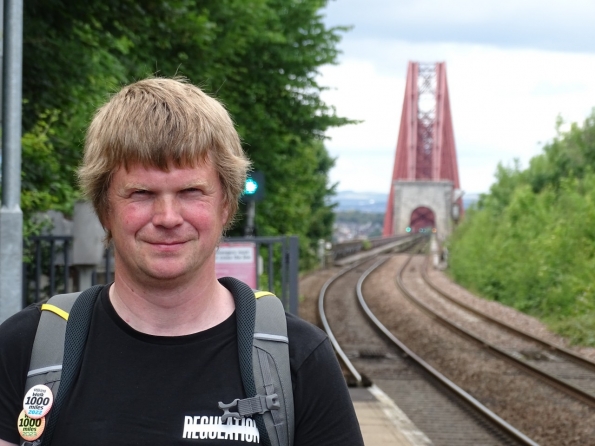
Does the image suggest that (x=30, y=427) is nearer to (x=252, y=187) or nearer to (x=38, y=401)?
(x=38, y=401)

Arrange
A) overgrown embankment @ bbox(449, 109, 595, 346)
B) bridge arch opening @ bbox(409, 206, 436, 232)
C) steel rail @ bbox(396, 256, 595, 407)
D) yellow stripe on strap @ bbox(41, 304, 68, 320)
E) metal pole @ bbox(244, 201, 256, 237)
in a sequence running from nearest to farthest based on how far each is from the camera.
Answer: yellow stripe on strap @ bbox(41, 304, 68, 320) < metal pole @ bbox(244, 201, 256, 237) < steel rail @ bbox(396, 256, 595, 407) < overgrown embankment @ bbox(449, 109, 595, 346) < bridge arch opening @ bbox(409, 206, 436, 232)

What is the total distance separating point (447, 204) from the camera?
10562 cm

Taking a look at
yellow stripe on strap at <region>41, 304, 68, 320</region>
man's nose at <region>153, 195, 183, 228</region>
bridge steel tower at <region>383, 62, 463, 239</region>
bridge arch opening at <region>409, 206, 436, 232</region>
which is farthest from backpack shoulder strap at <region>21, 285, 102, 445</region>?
bridge arch opening at <region>409, 206, 436, 232</region>

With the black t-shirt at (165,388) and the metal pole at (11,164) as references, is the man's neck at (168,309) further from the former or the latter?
the metal pole at (11,164)

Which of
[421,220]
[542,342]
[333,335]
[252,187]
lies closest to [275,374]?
[252,187]

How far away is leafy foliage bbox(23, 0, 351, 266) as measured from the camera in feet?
24.9

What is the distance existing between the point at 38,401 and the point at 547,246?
76.2ft

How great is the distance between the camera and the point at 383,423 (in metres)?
8.94

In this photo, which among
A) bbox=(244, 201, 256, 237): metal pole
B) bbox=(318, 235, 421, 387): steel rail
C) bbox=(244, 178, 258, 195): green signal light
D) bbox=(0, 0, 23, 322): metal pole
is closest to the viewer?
bbox=(0, 0, 23, 322): metal pole

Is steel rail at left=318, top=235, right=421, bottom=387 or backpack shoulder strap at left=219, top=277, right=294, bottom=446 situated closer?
backpack shoulder strap at left=219, top=277, right=294, bottom=446

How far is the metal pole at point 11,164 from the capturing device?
160 inches

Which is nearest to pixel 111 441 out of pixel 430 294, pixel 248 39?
pixel 248 39

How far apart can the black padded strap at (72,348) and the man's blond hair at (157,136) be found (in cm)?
21

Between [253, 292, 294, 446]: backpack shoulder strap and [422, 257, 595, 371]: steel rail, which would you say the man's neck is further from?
[422, 257, 595, 371]: steel rail
